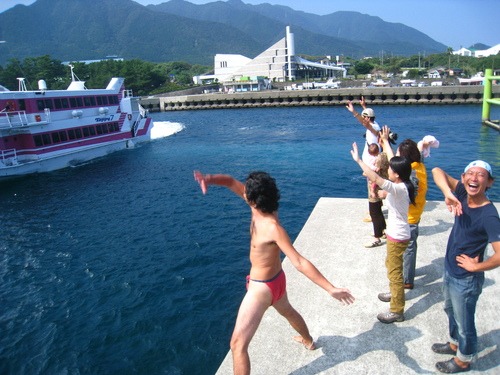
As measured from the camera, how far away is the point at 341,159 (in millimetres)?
22156

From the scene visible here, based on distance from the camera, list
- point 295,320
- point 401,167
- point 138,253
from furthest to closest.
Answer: point 138,253
point 401,167
point 295,320

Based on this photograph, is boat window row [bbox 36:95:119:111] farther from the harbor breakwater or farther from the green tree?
the green tree

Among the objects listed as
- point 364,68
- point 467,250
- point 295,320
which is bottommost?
point 295,320

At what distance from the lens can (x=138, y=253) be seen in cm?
1081

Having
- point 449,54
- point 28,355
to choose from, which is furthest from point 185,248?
point 449,54

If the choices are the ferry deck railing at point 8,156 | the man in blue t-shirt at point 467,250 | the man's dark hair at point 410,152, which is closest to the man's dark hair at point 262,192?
the man in blue t-shirt at point 467,250

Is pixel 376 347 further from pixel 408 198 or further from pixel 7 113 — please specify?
pixel 7 113

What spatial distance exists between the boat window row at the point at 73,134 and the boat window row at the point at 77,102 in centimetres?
157

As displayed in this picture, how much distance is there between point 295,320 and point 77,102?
26646mm

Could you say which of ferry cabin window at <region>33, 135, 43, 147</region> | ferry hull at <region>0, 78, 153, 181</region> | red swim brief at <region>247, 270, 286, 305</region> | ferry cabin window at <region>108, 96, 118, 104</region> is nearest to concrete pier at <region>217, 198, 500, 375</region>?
red swim brief at <region>247, 270, 286, 305</region>

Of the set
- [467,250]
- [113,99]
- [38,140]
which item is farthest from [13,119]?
[467,250]

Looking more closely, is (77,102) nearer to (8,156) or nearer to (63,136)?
(63,136)

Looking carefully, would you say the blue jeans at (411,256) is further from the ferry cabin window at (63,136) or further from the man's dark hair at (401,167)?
the ferry cabin window at (63,136)

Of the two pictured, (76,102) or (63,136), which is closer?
(63,136)
